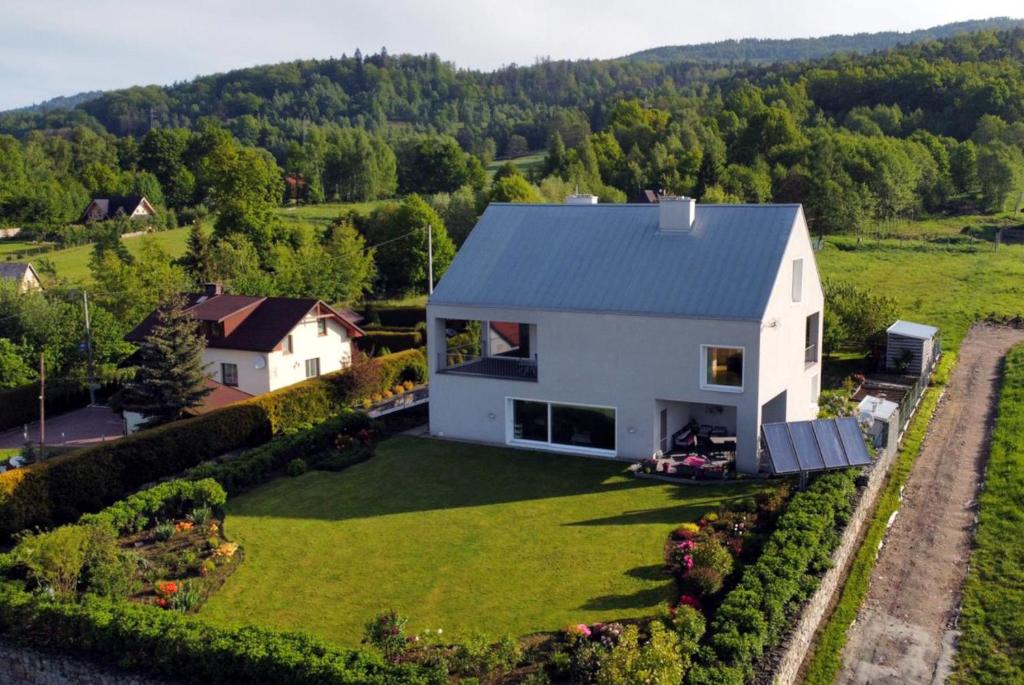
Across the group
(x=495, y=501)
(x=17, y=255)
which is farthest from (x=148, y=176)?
(x=495, y=501)

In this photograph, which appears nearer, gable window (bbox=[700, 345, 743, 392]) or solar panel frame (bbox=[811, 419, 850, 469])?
solar panel frame (bbox=[811, 419, 850, 469])

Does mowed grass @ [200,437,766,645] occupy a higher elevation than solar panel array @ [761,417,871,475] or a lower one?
lower

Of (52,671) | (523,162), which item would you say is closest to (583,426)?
(52,671)

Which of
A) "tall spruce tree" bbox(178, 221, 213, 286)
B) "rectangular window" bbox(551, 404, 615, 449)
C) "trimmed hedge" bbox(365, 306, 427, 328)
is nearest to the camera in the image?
"rectangular window" bbox(551, 404, 615, 449)

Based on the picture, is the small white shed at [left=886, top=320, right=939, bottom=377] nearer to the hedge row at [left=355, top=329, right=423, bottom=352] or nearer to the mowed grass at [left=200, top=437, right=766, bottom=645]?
the mowed grass at [left=200, top=437, right=766, bottom=645]

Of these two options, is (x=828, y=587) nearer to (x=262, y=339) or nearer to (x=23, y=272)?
(x=262, y=339)

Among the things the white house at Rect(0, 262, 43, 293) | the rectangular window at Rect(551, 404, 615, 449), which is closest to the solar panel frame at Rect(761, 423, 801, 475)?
the rectangular window at Rect(551, 404, 615, 449)
